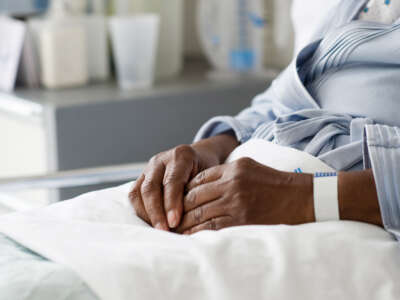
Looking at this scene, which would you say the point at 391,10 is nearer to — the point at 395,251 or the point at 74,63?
the point at 395,251

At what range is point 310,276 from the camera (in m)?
0.62

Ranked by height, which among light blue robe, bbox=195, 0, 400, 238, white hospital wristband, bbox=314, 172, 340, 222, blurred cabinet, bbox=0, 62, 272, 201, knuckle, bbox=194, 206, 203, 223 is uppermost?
light blue robe, bbox=195, 0, 400, 238

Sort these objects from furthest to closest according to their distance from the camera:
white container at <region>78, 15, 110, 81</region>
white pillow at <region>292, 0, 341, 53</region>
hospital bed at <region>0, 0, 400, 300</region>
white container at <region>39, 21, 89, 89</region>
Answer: white container at <region>78, 15, 110, 81</region>
white container at <region>39, 21, 89, 89</region>
white pillow at <region>292, 0, 341, 53</region>
hospital bed at <region>0, 0, 400, 300</region>

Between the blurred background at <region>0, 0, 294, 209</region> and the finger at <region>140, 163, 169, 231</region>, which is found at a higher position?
the finger at <region>140, 163, 169, 231</region>

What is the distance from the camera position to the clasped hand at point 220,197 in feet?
2.35

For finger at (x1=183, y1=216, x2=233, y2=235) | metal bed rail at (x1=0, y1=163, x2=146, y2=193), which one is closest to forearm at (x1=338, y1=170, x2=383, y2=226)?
finger at (x1=183, y1=216, x2=233, y2=235)

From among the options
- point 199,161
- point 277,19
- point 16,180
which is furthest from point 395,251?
point 277,19

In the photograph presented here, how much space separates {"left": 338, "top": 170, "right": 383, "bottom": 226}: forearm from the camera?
0.70m

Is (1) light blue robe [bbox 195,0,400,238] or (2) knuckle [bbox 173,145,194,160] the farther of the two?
(2) knuckle [bbox 173,145,194,160]

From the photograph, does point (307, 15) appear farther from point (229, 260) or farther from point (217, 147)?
point (229, 260)

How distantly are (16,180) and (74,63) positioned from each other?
76 cm

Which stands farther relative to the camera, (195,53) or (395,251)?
(195,53)

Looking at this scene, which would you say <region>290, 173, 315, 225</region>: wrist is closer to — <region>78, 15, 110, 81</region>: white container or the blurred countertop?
the blurred countertop

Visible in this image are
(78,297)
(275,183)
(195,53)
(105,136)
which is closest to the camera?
(78,297)
